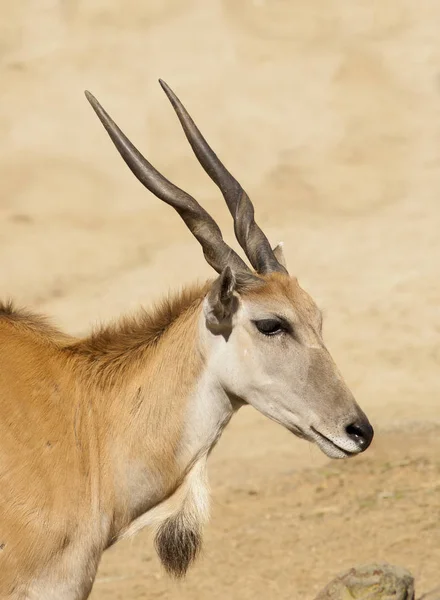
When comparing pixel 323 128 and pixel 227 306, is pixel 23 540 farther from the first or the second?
pixel 323 128

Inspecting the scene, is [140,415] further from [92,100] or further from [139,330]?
[92,100]

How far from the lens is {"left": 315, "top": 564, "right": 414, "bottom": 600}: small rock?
657 centimetres

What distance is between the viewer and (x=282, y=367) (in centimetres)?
550

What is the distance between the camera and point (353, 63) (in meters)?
19.1

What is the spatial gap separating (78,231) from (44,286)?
5.47ft

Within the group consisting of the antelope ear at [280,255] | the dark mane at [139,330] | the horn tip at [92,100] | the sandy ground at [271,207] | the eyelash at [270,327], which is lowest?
the sandy ground at [271,207]

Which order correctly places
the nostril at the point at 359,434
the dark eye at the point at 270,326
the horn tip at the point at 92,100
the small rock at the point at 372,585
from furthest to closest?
1. the small rock at the point at 372,585
2. the horn tip at the point at 92,100
3. the dark eye at the point at 270,326
4. the nostril at the point at 359,434

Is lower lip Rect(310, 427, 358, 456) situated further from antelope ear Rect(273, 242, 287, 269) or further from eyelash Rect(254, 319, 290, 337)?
antelope ear Rect(273, 242, 287, 269)

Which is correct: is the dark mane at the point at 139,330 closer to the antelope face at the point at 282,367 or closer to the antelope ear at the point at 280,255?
the antelope face at the point at 282,367

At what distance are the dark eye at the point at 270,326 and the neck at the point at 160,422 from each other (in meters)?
0.30

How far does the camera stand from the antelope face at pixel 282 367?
5418 mm

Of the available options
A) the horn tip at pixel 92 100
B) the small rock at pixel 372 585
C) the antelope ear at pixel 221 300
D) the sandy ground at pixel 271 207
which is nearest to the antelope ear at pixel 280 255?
the antelope ear at pixel 221 300

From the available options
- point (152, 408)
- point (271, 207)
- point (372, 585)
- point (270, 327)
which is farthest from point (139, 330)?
point (271, 207)

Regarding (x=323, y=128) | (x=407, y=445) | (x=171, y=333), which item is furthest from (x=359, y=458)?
(x=323, y=128)
